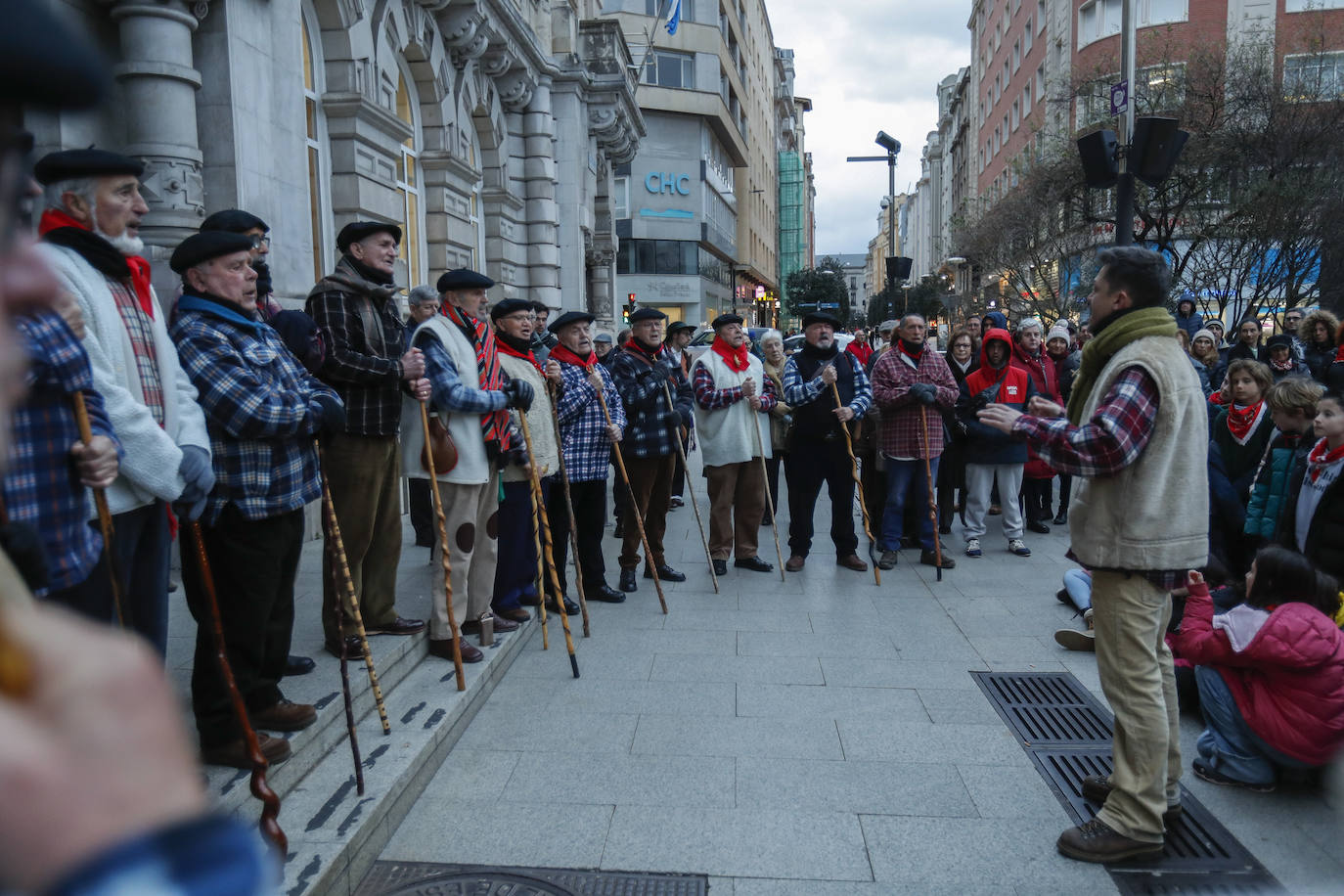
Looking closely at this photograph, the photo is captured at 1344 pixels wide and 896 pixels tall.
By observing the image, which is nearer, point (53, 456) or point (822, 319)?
point (53, 456)

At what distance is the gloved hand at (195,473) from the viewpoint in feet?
11.0

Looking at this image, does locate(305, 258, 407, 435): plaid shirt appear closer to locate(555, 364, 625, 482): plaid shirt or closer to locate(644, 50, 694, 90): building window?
locate(555, 364, 625, 482): plaid shirt

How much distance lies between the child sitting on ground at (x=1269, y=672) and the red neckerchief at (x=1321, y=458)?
114cm

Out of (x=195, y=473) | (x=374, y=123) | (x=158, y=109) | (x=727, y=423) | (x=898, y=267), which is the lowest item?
(x=727, y=423)

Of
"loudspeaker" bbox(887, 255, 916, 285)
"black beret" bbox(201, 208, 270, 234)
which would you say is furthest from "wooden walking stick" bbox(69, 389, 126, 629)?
"loudspeaker" bbox(887, 255, 916, 285)

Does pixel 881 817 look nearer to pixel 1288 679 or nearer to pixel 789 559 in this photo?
pixel 1288 679

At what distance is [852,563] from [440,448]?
14.7 ft

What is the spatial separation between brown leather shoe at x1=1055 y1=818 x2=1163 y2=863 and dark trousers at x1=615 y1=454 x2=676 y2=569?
4486 millimetres

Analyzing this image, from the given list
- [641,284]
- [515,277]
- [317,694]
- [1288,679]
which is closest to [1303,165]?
[515,277]

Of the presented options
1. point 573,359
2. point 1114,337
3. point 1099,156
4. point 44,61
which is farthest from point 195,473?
point 1099,156

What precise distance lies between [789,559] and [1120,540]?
5.15 metres

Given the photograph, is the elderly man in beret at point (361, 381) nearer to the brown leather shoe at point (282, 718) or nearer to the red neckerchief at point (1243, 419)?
the brown leather shoe at point (282, 718)

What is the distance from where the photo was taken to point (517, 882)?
140 inches

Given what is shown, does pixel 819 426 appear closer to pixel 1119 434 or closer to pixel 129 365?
pixel 1119 434
